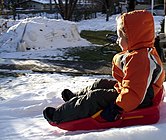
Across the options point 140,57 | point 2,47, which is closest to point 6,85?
point 140,57

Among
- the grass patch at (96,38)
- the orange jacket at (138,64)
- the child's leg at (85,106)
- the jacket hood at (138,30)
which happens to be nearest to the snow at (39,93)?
the child's leg at (85,106)

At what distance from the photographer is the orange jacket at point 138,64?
327 centimetres

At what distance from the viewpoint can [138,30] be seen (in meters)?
3.35

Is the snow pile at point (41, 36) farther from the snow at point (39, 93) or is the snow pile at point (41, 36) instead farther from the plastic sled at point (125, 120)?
the plastic sled at point (125, 120)

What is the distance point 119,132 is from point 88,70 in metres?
4.65

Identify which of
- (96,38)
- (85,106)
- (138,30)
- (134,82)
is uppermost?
(138,30)

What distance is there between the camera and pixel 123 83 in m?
3.37

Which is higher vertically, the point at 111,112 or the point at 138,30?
the point at 138,30

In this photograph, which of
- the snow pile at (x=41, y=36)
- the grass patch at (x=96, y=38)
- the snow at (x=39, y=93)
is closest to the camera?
the snow at (x=39, y=93)

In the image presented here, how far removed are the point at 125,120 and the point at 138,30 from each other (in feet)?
2.71

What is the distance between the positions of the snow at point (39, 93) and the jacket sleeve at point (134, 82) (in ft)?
0.77

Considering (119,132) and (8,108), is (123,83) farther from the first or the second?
(8,108)

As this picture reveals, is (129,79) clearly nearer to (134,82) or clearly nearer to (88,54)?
(134,82)

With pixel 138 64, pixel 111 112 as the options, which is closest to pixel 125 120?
pixel 111 112
